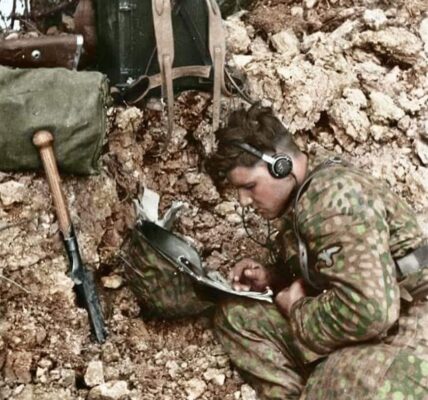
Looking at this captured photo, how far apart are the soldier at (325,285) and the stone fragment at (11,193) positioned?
79cm

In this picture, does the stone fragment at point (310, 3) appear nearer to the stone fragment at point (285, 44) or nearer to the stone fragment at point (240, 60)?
the stone fragment at point (285, 44)

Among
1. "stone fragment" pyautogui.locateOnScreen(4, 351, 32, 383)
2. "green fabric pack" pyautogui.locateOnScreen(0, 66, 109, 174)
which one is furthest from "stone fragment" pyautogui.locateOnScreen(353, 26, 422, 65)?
"stone fragment" pyautogui.locateOnScreen(4, 351, 32, 383)

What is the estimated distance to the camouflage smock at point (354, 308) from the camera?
2883mm

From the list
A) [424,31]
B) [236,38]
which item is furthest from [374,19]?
[236,38]

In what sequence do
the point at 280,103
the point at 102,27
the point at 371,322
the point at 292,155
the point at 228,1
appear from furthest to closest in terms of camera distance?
the point at 228,1, the point at 280,103, the point at 102,27, the point at 292,155, the point at 371,322

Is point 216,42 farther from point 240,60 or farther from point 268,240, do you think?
point 268,240

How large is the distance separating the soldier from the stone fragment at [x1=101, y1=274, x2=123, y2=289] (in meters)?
0.46

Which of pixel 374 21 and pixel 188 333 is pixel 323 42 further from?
pixel 188 333

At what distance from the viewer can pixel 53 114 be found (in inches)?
129

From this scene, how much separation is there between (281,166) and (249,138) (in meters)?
0.17

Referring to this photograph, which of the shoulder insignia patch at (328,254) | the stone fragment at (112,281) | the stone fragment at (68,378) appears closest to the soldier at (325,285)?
the shoulder insignia patch at (328,254)

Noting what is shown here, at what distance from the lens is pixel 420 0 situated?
15.1ft

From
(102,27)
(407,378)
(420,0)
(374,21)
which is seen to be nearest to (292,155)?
(407,378)

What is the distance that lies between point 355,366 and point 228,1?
90.6 inches
